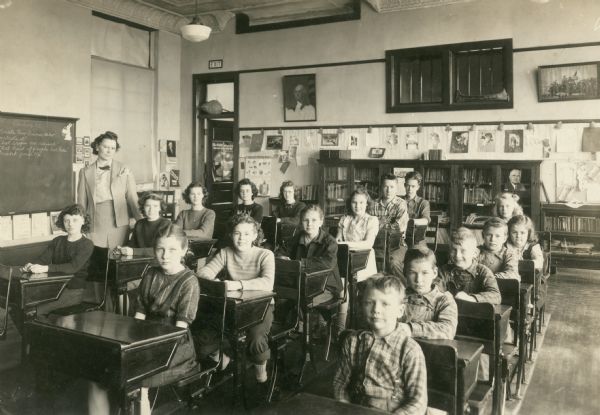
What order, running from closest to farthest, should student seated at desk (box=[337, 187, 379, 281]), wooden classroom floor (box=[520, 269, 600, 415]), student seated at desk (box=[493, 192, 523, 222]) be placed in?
wooden classroom floor (box=[520, 269, 600, 415]), student seated at desk (box=[337, 187, 379, 281]), student seated at desk (box=[493, 192, 523, 222])

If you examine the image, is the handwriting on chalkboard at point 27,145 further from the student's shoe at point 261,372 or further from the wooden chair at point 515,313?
the wooden chair at point 515,313

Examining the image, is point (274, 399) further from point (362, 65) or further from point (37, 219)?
point (362, 65)

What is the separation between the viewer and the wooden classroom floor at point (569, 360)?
3.05 meters

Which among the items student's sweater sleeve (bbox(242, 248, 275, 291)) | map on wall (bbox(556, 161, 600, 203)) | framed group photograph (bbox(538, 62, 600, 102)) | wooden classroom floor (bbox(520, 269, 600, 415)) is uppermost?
framed group photograph (bbox(538, 62, 600, 102))

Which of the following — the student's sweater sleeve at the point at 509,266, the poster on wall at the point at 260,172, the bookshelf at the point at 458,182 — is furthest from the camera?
the poster on wall at the point at 260,172

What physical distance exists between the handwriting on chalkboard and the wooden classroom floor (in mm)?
5801

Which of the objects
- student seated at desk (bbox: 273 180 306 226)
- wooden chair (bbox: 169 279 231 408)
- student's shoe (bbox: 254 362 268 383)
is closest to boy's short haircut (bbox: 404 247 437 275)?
wooden chair (bbox: 169 279 231 408)

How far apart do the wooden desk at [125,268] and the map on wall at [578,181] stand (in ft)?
17.4

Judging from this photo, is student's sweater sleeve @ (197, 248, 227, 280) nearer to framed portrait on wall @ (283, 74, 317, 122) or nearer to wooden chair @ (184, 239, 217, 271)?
wooden chair @ (184, 239, 217, 271)

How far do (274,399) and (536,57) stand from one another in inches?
228

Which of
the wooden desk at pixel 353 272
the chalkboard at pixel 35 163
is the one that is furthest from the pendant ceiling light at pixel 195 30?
the wooden desk at pixel 353 272

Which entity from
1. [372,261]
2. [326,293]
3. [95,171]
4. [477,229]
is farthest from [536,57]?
[95,171]

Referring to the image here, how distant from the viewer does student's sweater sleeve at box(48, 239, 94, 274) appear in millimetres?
3438

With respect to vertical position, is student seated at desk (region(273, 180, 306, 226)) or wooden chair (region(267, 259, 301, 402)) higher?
student seated at desk (region(273, 180, 306, 226))
